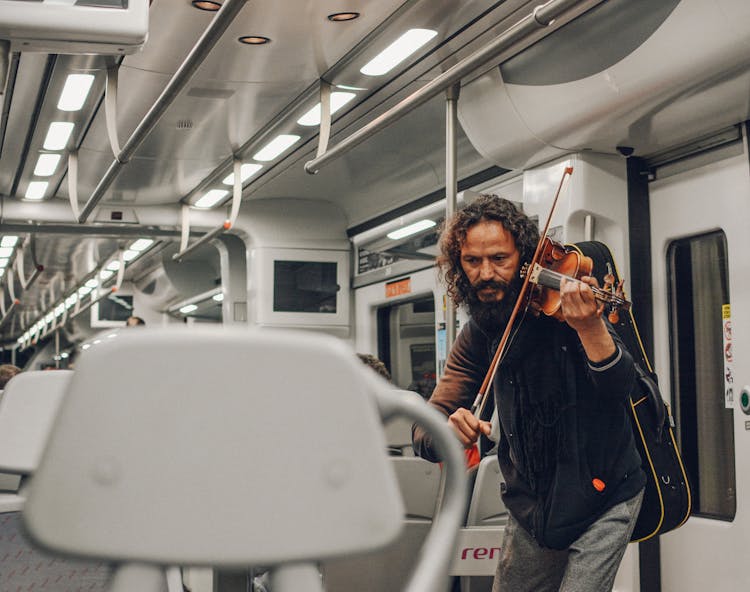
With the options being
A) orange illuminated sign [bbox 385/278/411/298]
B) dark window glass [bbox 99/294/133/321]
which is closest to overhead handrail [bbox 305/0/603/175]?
orange illuminated sign [bbox 385/278/411/298]

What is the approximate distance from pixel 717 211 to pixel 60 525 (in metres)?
3.76

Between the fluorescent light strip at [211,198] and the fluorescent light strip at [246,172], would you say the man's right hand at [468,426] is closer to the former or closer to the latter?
the fluorescent light strip at [246,172]

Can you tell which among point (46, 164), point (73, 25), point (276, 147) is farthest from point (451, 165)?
point (46, 164)

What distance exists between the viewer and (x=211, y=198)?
8820 mm

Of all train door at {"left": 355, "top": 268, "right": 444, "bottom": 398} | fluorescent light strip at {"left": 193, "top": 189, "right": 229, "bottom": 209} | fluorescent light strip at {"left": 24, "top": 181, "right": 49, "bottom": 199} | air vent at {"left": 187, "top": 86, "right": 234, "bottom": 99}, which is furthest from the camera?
fluorescent light strip at {"left": 193, "top": 189, "right": 229, "bottom": 209}

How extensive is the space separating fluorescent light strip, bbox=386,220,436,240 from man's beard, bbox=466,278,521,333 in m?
4.52

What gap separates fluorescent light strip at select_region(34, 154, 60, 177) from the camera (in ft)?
24.5

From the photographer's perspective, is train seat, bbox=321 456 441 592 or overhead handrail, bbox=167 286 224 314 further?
overhead handrail, bbox=167 286 224 314

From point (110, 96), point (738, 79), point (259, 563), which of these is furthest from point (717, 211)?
point (259, 563)

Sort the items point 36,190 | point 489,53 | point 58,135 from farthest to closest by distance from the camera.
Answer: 1. point 36,190
2. point 58,135
3. point 489,53

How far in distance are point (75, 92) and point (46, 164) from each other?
181 centimetres

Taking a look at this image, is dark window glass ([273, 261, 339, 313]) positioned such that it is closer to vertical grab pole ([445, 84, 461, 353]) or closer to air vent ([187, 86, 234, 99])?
air vent ([187, 86, 234, 99])

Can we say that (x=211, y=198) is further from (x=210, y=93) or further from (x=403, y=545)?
(x=403, y=545)

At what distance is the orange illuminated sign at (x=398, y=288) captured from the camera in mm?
7855
